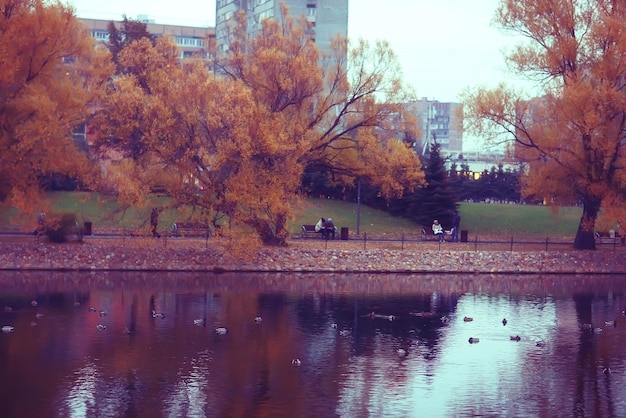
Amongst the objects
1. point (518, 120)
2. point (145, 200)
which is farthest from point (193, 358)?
point (518, 120)

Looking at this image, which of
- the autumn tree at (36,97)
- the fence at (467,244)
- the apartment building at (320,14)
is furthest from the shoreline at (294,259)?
the apartment building at (320,14)

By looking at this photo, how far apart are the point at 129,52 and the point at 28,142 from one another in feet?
22.1

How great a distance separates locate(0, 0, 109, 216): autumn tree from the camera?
48875mm

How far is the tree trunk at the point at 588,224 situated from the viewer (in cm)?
5594

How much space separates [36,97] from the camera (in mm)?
48406

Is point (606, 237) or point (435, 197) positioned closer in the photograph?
point (606, 237)

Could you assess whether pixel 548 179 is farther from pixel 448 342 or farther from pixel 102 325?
pixel 102 325

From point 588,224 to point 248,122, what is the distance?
65.5ft

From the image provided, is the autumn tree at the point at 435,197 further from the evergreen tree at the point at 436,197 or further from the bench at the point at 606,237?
the bench at the point at 606,237

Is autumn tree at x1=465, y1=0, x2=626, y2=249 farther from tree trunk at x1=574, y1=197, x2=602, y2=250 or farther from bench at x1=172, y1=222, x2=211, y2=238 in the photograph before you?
bench at x1=172, y1=222, x2=211, y2=238

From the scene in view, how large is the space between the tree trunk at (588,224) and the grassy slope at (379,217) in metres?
6.01

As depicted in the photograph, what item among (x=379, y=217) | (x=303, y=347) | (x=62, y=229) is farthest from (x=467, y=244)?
(x=303, y=347)

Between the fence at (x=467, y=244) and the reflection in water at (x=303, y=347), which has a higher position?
the fence at (x=467, y=244)

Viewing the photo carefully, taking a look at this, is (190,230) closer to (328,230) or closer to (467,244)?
(328,230)
